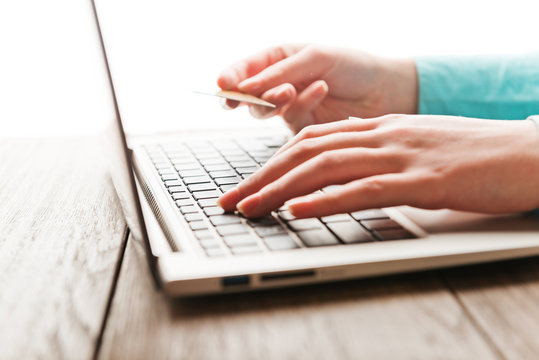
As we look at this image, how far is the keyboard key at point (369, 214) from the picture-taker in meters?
0.58

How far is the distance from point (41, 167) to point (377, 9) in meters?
1.17

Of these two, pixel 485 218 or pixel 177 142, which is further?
pixel 177 142

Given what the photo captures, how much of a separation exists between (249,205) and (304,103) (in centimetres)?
42

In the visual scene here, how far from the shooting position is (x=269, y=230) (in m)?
0.55

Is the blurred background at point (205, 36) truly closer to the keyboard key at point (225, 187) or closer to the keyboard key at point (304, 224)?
the keyboard key at point (225, 187)

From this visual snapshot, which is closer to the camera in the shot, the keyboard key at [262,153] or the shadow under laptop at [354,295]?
the shadow under laptop at [354,295]

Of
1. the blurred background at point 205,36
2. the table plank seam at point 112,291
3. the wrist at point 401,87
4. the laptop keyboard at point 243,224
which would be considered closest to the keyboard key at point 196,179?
the laptop keyboard at point 243,224

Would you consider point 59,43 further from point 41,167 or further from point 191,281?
point 191,281

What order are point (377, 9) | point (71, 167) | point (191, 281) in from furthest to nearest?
point (377, 9)
point (71, 167)
point (191, 281)

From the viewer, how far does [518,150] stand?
598 millimetres

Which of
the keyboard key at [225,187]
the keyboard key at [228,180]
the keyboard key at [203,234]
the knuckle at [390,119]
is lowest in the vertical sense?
the keyboard key at [228,180]

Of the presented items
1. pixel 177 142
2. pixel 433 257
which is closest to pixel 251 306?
pixel 433 257

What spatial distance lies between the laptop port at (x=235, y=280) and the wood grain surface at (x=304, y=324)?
20 mm

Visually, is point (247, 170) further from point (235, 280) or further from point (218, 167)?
point (235, 280)
